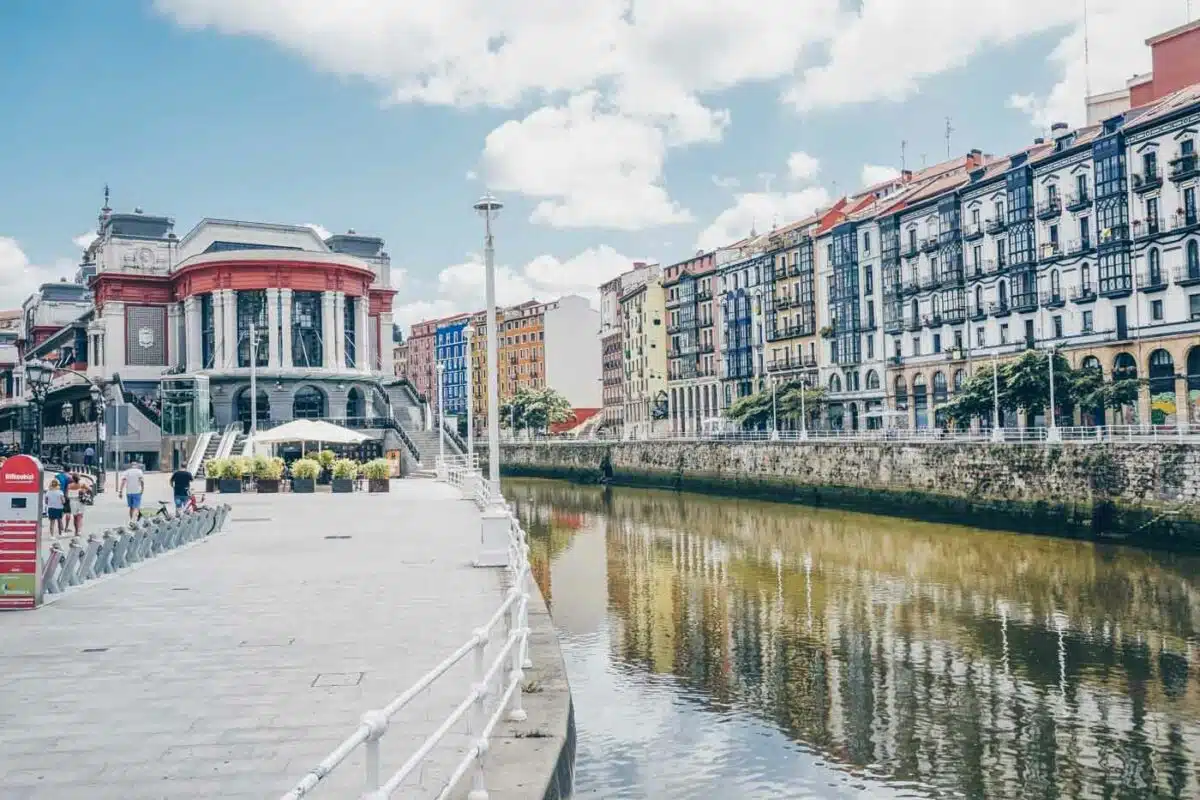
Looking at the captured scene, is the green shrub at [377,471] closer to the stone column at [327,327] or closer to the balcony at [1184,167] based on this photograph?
the stone column at [327,327]

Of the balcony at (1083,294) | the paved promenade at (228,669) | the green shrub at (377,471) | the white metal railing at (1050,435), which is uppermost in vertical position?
the balcony at (1083,294)

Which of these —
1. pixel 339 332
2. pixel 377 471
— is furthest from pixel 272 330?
pixel 377 471

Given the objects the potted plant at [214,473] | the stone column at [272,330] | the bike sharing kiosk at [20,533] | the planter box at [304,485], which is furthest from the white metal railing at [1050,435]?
the bike sharing kiosk at [20,533]

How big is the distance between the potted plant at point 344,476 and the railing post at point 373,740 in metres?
40.7

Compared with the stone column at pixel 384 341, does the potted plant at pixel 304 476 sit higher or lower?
lower

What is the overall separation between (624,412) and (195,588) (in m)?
106

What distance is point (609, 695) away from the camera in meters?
16.8

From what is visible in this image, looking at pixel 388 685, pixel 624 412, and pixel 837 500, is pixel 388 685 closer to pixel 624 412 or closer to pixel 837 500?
pixel 837 500

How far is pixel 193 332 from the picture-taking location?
71.9 meters

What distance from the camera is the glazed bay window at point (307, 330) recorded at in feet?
237

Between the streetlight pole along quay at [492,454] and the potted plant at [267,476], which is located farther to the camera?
the potted plant at [267,476]

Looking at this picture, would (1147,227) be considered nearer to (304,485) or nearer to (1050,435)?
(1050,435)

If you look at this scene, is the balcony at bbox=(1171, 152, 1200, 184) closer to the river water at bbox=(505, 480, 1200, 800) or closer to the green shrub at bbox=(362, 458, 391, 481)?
the river water at bbox=(505, 480, 1200, 800)

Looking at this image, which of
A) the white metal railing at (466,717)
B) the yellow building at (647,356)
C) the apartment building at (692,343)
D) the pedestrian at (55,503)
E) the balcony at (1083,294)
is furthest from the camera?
the yellow building at (647,356)
